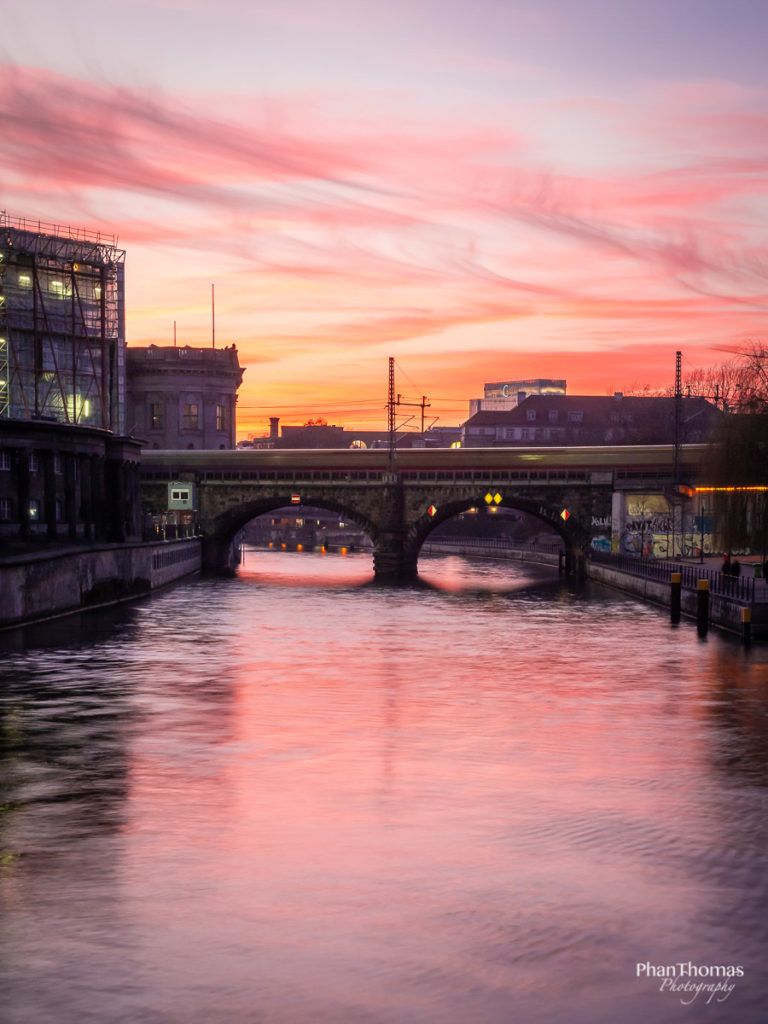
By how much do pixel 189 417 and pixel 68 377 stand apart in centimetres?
3260

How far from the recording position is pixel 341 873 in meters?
20.9

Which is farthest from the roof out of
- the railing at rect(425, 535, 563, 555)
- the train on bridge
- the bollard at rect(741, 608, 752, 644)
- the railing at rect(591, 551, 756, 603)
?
the bollard at rect(741, 608, 752, 644)

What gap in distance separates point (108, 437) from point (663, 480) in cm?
4110

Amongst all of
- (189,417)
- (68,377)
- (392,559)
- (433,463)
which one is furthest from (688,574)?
(189,417)

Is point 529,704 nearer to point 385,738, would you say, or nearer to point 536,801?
point 385,738

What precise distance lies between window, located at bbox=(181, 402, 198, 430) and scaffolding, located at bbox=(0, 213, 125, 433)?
77.8 ft

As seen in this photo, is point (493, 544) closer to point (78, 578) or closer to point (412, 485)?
point (412, 485)

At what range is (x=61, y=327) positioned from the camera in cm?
11444

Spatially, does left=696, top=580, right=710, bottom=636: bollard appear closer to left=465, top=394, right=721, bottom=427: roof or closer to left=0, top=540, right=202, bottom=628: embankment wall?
left=0, top=540, right=202, bottom=628: embankment wall

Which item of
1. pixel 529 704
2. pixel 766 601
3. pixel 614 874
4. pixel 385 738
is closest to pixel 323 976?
pixel 614 874

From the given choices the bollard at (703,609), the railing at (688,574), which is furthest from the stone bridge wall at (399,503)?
the bollard at (703,609)

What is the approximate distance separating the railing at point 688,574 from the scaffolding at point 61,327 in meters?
50.0

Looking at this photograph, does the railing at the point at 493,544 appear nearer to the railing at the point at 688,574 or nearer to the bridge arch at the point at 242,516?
the bridge arch at the point at 242,516

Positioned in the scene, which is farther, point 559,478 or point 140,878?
point 559,478
